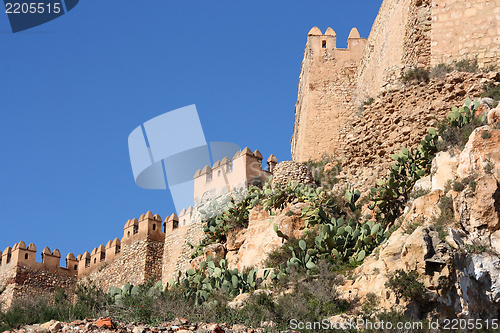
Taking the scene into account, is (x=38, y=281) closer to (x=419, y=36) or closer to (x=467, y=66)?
(x=419, y=36)

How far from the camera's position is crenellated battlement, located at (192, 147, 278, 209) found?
22.2 metres

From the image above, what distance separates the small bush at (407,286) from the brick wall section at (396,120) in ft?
17.5

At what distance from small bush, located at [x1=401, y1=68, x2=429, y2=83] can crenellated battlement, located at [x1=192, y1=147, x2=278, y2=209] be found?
6.40m

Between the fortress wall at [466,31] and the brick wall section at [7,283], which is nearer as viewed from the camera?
the fortress wall at [466,31]

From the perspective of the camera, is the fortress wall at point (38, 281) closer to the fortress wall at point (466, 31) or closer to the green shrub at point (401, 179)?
the green shrub at point (401, 179)


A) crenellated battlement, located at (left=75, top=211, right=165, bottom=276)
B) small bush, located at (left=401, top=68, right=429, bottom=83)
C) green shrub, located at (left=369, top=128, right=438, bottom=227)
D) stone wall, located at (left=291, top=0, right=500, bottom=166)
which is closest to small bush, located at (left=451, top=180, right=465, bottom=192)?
green shrub, located at (left=369, top=128, right=438, bottom=227)

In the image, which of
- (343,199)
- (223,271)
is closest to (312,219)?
(343,199)

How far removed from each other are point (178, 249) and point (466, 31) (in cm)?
1237

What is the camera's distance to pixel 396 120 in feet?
55.5

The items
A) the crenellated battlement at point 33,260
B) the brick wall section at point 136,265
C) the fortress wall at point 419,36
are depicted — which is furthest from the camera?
the crenellated battlement at point 33,260

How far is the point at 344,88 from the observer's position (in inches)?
934

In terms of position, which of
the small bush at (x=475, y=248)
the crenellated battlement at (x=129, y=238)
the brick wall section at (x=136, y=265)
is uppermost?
the crenellated battlement at (x=129, y=238)

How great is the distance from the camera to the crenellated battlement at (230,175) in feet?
72.9

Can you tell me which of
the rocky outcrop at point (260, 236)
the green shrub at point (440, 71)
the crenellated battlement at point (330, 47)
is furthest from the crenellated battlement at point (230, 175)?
the green shrub at point (440, 71)
